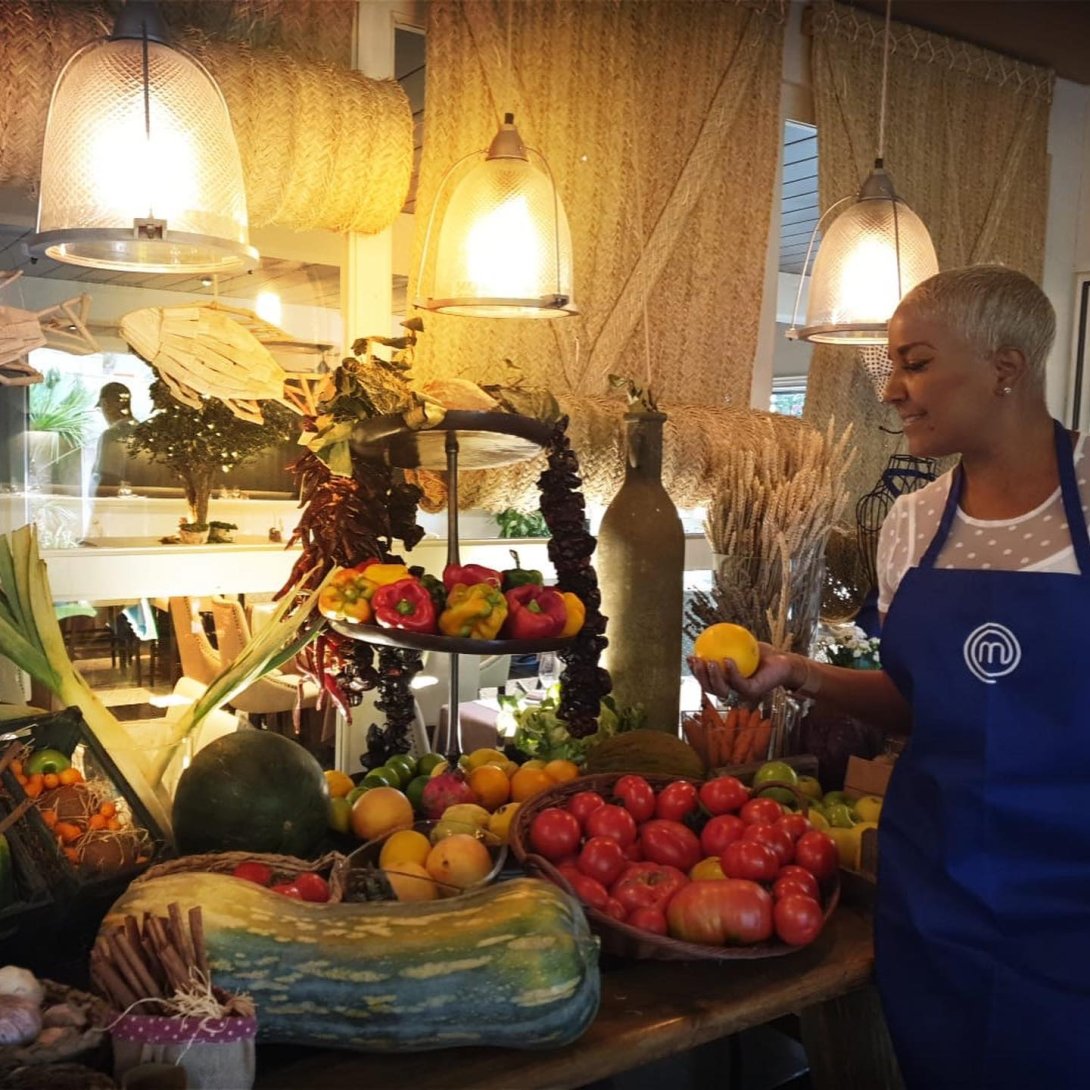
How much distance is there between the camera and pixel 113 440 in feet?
8.89

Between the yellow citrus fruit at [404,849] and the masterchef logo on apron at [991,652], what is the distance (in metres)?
0.94

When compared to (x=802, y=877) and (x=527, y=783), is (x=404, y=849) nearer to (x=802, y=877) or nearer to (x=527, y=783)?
(x=527, y=783)

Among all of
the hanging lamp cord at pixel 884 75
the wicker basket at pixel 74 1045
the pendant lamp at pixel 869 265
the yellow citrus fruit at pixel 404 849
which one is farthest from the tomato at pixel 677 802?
the hanging lamp cord at pixel 884 75

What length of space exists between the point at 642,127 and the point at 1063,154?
2.23 meters

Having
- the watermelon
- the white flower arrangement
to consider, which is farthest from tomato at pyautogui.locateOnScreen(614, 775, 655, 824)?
the white flower arrangement

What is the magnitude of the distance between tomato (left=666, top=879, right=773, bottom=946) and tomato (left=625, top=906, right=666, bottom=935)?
19mm

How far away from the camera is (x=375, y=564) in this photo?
6.97 feet

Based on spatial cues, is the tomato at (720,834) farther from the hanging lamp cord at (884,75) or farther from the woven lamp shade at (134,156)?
the hanging lamp cord at (884,75)

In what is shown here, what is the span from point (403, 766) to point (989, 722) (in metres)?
1.15

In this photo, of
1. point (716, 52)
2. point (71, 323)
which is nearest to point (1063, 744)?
point (71, 323)

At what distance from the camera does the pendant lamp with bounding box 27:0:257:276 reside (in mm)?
1612

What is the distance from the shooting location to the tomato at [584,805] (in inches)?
74.5

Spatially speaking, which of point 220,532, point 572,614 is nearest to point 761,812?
point 572,614

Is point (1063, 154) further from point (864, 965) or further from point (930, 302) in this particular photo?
point (864, 965)
